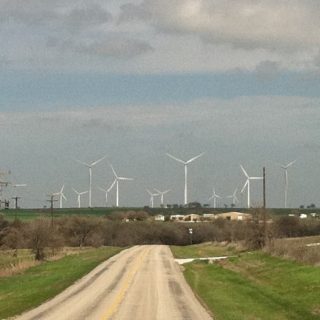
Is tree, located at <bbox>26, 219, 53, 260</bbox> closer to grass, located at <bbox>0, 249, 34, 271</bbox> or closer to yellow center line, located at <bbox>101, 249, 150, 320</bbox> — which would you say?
grass, located at <bbox>0, 249, 34, 271</bbox>

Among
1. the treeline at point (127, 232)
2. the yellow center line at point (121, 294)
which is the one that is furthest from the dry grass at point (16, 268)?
the yellow center line at point (121, 294)

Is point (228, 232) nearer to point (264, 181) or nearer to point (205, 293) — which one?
point (264, 181)

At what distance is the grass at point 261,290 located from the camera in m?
27.9

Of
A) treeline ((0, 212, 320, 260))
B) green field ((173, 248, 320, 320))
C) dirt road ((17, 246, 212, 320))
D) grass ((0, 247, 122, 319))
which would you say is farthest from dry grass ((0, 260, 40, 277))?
dirt road ((17, 246, 212, 320))

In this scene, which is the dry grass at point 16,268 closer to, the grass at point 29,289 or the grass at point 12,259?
the grass at point 12,259

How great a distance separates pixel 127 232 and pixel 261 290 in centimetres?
11986

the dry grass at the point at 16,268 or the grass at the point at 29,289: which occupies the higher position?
the grass at the point at 29,289

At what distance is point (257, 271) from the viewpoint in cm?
5153

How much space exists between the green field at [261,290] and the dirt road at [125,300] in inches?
44.1

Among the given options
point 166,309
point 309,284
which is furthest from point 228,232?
point 166,309

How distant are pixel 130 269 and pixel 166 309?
26.3 m

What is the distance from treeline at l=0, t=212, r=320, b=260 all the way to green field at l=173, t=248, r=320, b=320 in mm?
A: 28720

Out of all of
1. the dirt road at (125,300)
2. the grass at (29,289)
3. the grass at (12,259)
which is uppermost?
the dirt road at (125,300)

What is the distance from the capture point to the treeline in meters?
88.6
